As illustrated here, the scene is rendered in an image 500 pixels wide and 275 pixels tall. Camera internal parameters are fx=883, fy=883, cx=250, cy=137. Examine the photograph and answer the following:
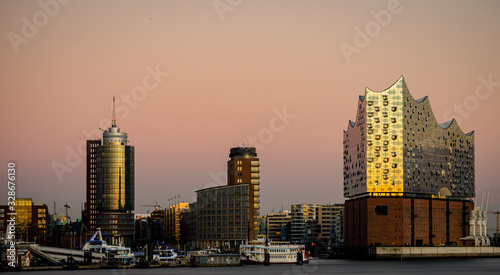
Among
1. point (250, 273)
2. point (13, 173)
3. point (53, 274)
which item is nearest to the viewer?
point (13, 173)

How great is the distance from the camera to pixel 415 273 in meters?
192

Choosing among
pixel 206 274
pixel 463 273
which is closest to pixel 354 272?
pixel 463 273

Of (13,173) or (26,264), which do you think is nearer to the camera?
(13,173)

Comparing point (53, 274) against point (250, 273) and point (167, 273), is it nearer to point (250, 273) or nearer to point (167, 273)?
point (167, 273)

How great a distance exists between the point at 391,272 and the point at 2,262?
84357mm

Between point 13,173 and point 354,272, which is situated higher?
point 13,173

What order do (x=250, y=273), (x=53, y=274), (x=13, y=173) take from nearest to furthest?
(x=13, y=173) → (x=53, y=274) → (x=250, y=273)

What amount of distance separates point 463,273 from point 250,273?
46.6m

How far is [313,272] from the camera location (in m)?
197

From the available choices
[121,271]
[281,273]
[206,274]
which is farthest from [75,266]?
[281,273]

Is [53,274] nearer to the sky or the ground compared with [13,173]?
nearer to the ground

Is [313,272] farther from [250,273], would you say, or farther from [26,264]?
[26,264]

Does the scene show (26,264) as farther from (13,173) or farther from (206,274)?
(13,173)

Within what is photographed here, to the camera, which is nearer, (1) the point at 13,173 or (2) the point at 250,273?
(1) the point at 13,173
